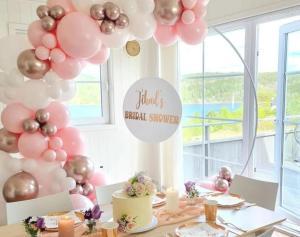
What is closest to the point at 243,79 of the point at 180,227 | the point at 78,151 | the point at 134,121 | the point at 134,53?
the point at 134,121

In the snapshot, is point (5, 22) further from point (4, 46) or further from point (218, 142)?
point (218, 142)

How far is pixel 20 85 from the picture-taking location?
7.20ft

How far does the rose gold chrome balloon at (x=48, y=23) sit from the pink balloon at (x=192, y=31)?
2.96ft

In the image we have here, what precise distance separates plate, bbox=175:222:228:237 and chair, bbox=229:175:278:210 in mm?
703

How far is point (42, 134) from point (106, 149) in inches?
56.1

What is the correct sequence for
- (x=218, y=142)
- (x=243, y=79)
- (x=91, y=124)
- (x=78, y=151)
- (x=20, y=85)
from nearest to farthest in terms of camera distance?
(x=20, y=85)
(x=78, y=151)
(x=243, y=79)
(x=218, y=142)
(x=91, y=124)

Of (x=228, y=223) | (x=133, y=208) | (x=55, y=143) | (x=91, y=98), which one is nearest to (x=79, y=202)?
(x=55, y=143)

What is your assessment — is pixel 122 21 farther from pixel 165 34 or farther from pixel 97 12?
pixel 165 34

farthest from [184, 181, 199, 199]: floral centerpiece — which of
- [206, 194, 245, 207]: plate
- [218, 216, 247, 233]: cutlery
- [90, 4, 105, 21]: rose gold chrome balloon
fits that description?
[90, 4, 105, 21]: rose gold chrome balloon

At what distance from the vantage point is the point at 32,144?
2213 mm

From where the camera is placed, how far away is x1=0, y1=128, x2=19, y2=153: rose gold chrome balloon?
2268mm

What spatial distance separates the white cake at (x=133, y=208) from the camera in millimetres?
1438

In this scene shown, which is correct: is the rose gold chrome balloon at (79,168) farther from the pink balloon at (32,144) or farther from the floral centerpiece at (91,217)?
the floral centerpiece at (91,217)

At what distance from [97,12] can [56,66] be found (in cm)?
49
